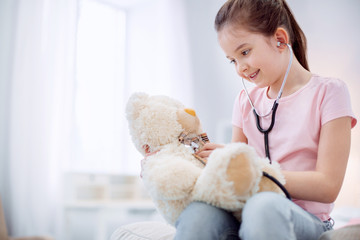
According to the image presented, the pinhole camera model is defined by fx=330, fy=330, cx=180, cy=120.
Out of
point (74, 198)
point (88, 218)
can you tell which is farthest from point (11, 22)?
point (88, 218)

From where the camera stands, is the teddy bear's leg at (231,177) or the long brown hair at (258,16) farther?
the long brown hair at (258,16)

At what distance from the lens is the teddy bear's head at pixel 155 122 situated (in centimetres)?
78

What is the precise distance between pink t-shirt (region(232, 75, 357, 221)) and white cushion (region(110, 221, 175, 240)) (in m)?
0.37

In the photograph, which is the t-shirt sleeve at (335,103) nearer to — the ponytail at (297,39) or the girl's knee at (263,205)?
the ponytail at (297,39)

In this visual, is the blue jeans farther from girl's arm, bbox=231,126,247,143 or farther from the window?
the window

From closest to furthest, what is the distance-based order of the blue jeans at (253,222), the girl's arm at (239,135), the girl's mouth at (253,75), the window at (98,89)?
1. the blue jeans at (253,222)
2. the girl's mouth at (253,75)
3. the girl's arm at (239,135)
4. the window at (98,89)

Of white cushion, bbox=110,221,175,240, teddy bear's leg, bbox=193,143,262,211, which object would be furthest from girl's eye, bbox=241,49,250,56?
white cushion, bbox=110,221,175,240

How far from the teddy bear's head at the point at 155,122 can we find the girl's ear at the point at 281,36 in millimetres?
366


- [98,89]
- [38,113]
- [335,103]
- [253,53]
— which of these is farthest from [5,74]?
[335,103]

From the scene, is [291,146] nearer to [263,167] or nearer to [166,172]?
[263,167]

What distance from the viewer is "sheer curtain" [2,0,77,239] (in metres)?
2.10

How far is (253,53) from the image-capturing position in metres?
0.94

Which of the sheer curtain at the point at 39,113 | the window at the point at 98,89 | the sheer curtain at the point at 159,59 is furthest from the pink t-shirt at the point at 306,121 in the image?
A: the sheer curtain at the point at 159,59

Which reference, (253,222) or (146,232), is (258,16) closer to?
(253,222)
